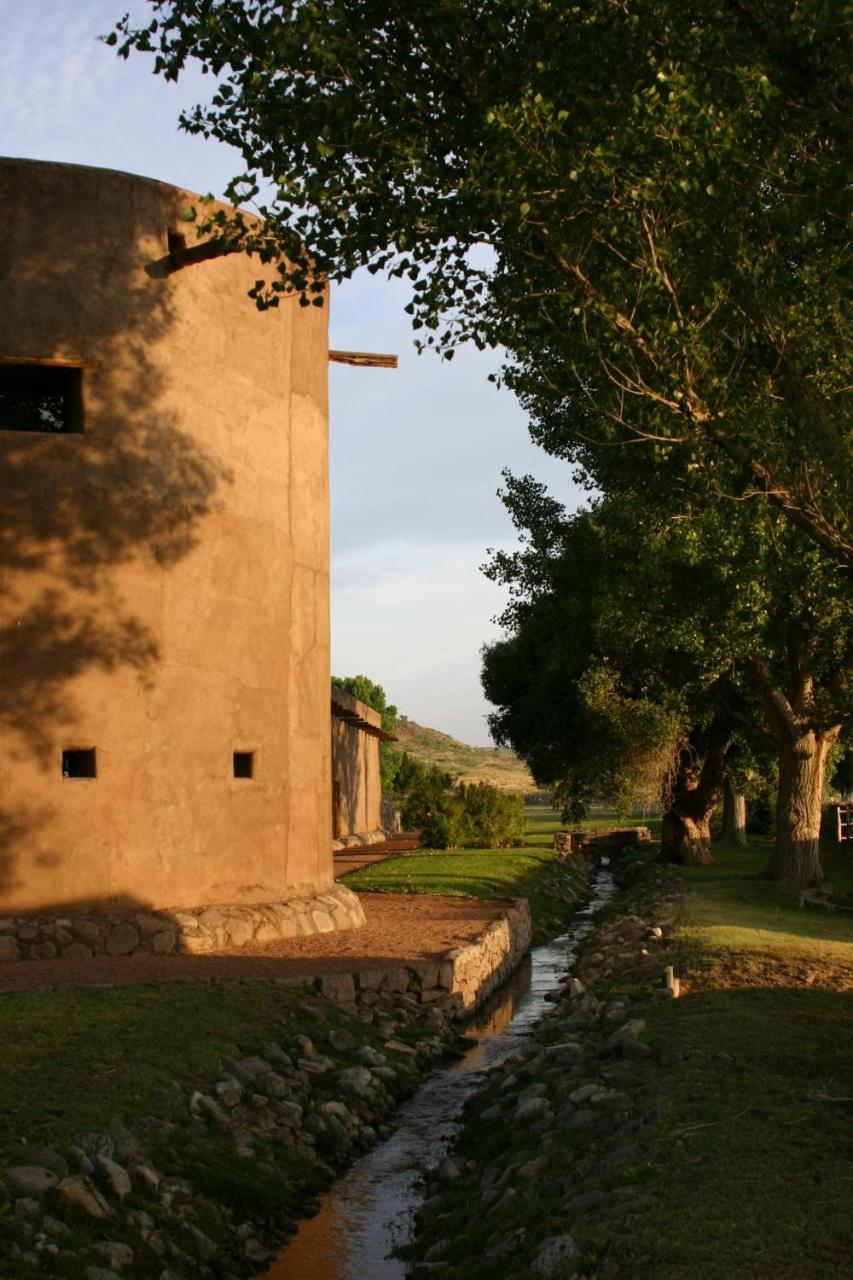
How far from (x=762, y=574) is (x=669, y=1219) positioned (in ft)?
42.6

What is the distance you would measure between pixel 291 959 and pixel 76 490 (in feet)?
19.4

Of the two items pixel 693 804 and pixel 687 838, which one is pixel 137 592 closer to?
pixel 687 838

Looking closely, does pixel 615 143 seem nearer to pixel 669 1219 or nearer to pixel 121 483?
pixel 669 1219

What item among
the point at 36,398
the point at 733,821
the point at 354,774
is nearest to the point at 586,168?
the point at 36,398

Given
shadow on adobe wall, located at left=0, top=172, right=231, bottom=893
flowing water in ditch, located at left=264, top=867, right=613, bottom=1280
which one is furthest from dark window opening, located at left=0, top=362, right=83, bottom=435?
flowing water in ditch, located at left=264, top=867, right=613, bottom=1280

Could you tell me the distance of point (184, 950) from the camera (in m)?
15.2

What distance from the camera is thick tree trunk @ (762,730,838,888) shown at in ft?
83.4

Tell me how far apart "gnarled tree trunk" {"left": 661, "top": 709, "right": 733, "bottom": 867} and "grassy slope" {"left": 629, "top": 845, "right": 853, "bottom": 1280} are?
59.9 feet

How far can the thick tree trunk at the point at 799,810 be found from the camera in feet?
83.4

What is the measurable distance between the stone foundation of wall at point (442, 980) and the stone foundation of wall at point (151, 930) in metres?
2.25

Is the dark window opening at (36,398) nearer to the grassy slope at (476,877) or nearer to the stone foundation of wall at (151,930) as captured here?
the stone foundation of wall at (151,930)

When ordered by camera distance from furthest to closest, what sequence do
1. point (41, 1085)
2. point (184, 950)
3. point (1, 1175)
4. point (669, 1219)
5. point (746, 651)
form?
point (746, 651), point (184, 950), point (41, 1085), point (1, 1175), point (669, 1219)

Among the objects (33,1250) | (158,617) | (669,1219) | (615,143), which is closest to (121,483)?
(158,617)

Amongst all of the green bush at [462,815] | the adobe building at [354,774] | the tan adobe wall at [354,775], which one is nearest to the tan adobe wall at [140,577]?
the adobe building at [354,774]
